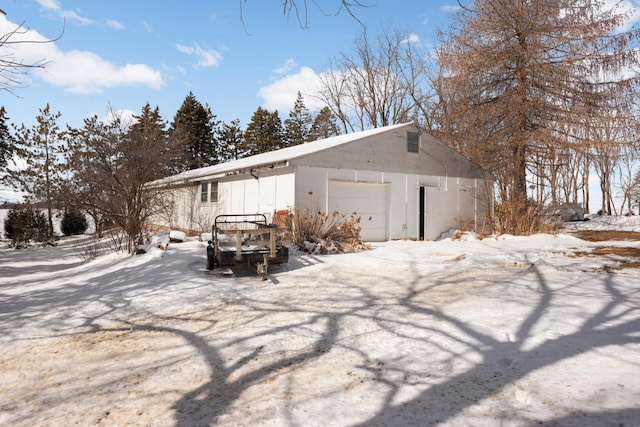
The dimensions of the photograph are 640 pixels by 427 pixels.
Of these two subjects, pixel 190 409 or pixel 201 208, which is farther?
pixel 201 208

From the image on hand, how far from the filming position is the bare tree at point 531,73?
15.9m

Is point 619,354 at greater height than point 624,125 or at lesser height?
lesser

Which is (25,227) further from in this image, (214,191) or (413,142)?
(413,142)

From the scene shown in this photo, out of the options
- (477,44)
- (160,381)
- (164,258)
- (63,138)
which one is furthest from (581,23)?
(63,138)

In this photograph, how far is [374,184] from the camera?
14.7m

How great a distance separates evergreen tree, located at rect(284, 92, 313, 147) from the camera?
152 ft

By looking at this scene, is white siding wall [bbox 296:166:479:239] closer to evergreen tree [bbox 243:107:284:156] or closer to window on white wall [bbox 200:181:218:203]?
window on white wall [bbox 200:181:218:203]

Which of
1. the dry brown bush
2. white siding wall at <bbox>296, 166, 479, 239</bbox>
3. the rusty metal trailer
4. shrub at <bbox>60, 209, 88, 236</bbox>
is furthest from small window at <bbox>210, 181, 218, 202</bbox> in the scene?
shrub at <bbox>60, 209, 88, 236</bbox>

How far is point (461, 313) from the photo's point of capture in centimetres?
515

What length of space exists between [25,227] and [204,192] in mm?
10456

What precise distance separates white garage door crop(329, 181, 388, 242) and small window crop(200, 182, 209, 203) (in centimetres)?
796

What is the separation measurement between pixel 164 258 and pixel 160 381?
6.44 m

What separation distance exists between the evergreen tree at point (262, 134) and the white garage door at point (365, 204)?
31.5m

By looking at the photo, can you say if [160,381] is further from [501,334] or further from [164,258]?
[164,258]
